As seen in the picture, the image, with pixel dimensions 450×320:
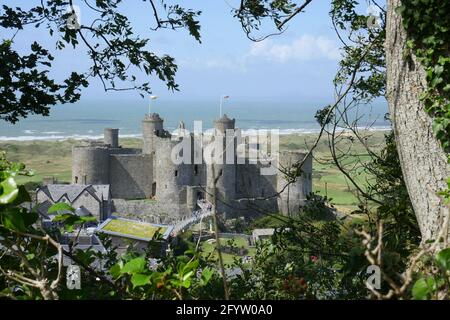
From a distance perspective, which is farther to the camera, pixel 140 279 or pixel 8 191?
pixel 140 279

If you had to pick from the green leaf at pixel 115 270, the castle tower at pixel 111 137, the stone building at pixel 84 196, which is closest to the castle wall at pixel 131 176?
the stone building at pixel 84 196

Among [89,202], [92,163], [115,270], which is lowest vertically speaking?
[89,202]

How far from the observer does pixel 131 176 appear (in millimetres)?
23375

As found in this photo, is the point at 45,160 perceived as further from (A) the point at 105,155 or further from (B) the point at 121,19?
(B) the point at 121,19

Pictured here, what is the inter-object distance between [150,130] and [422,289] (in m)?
22.9

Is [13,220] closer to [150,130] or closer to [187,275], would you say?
[187,275]

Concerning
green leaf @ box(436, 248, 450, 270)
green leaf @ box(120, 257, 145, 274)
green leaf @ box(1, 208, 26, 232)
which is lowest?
green leaf @ box(120, 257, 145, 274)

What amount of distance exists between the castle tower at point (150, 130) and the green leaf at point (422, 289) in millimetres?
22602

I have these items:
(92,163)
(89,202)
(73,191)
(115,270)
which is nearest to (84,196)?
(89,202)

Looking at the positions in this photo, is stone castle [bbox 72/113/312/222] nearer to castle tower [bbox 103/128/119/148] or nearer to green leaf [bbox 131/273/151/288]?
castle tower [bbox 103/128/119/148]

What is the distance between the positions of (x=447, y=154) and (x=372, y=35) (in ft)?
9.27

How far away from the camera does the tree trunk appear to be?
6.51 ft

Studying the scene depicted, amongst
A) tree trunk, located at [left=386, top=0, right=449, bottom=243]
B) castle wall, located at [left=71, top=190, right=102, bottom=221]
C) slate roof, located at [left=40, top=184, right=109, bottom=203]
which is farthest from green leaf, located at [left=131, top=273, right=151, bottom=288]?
castle wall, located at [left=71, top=190, right=102, bottom=221]

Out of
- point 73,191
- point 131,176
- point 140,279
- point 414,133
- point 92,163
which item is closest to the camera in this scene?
point 140,279
